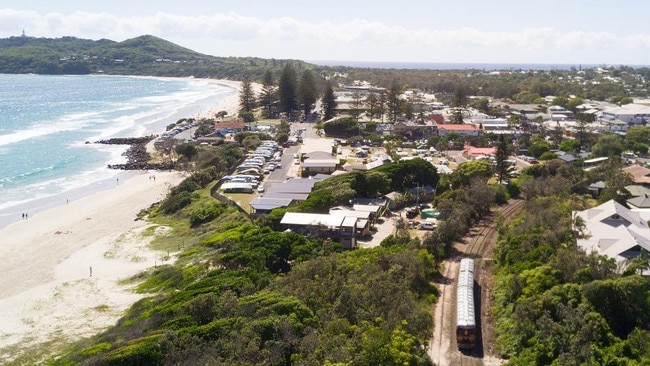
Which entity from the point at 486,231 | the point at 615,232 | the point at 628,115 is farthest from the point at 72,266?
the point at 628,115

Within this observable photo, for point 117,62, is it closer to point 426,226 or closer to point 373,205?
point 373,205

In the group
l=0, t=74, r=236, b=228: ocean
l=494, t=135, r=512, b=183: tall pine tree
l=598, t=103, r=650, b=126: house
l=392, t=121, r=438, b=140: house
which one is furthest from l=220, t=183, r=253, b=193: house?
l=598, t=103, r=650, b=126: house

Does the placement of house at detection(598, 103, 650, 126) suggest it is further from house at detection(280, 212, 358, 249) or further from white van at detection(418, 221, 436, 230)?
house at detection(280, 212, 358, 249)

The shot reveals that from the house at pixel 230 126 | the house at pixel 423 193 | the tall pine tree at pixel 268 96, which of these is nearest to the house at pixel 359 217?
the house at pixel 423 193

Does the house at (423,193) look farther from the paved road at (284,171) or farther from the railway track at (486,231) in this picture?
the paved road at (284,171)

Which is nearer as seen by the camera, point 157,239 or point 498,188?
point 157,239

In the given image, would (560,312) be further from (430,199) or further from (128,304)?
(430,199)

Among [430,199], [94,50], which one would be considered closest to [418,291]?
[430,199]
